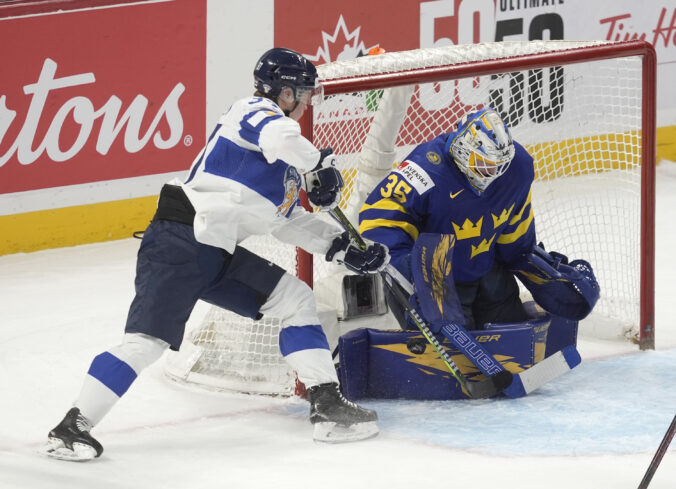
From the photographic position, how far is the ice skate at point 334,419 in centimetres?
343

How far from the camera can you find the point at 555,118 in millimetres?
5227

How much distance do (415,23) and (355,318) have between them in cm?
274

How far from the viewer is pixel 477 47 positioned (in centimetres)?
436

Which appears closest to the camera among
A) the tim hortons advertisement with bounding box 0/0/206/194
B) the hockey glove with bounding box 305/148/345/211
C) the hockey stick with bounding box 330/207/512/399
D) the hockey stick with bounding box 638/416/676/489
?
the hockey stick with bounding box 638/416/676/489

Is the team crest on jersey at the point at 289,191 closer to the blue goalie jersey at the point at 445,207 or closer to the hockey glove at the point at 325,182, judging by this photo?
the hockey glove at the point at 325,182

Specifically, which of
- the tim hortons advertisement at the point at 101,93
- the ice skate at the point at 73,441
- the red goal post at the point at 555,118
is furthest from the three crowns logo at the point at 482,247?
the tim hortons advertisement at the point at 101,93

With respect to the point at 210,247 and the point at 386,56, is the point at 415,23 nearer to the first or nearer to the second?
the point at 386,56

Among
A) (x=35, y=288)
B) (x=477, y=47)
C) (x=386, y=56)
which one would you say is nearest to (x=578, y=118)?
(x=477, y=47)

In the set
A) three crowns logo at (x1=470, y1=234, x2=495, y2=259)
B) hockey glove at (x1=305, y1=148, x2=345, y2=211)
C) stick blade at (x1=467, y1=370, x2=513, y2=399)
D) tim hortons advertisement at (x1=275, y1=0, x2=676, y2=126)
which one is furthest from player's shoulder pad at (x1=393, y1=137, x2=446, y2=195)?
tim hortons advertisement at (x1=275, y1=0, x2=676, y2=126)

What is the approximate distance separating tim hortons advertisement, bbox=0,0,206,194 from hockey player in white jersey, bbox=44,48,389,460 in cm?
227

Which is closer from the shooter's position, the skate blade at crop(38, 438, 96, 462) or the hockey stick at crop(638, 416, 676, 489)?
the hockey stick at crop(638, 416, 676, 489)

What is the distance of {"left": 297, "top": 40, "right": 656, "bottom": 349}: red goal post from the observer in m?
4.03

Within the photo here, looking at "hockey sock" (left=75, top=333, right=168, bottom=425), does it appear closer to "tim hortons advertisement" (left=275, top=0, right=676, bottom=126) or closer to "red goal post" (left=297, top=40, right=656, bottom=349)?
"red goal post" (left=297, top=40, right=656, bottom=349)

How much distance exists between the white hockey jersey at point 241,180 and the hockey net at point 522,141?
1.42 feet
